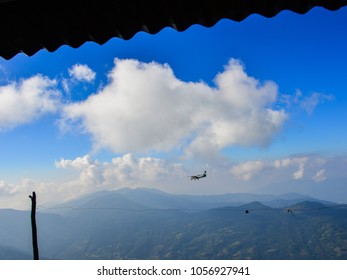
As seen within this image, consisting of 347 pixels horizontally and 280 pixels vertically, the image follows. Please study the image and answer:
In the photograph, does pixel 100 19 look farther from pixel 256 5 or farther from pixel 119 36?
pixel 256 5

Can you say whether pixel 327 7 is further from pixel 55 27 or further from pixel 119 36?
pixel 55 27

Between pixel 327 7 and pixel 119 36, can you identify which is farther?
pixel 119 36
